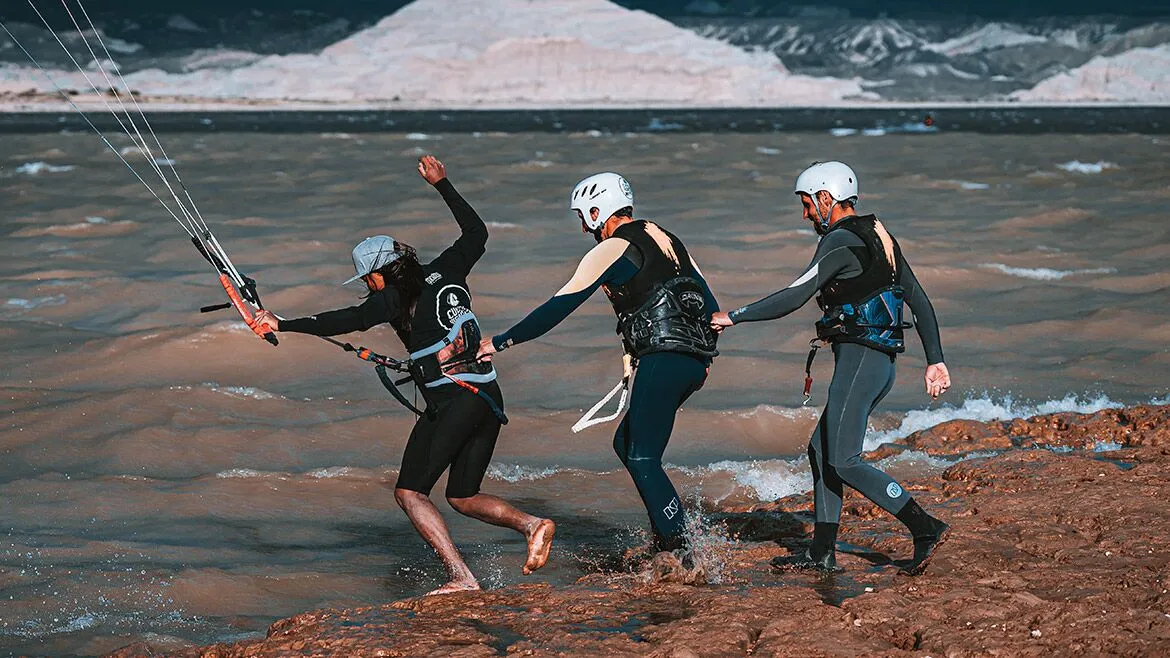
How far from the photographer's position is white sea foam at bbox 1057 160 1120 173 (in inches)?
1453

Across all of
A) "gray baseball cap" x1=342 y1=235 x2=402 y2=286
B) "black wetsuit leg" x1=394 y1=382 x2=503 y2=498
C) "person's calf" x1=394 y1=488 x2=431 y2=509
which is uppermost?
"gray baseball cap" x1=342 y1=235 x2=402 y2=286

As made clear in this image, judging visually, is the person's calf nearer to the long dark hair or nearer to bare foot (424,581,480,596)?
bare foot (424,581,480,596)

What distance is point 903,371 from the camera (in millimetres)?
14180

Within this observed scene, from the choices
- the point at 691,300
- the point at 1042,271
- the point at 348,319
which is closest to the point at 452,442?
the point at 348,319

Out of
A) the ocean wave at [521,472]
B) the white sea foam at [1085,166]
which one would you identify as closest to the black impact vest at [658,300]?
the ocean wave at [521,472]

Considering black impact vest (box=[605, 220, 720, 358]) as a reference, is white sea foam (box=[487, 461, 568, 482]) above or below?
below

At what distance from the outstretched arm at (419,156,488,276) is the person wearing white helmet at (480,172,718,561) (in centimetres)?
69

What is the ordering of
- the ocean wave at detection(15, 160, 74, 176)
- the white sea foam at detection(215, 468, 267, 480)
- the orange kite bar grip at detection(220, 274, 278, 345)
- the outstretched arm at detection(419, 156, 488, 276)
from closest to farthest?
the orange kite bar grip at detection(220, 274, 278, 345), the outstretched arm at detection(419, 156, 488, 276), the white sea foam at detection(215, 468, 267, 480), the ocean wave at detection(15, 160, 74, 176)

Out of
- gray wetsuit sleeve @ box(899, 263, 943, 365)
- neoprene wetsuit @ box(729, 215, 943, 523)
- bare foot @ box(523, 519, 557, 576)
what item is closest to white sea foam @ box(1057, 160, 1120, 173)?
A: gray wetsuit sleeve @ box(899, 263, 943, 365)

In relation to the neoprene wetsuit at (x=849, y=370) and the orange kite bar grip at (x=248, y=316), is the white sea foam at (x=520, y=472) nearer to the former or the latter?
the orange kite bar grip at (x=248, y=316)

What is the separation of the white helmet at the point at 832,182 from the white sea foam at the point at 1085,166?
104ft

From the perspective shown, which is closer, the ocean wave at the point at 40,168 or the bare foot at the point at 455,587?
the bare foot at the point at 455,587

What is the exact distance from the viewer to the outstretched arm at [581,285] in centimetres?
709

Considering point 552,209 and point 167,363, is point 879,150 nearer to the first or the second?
point 552,209
